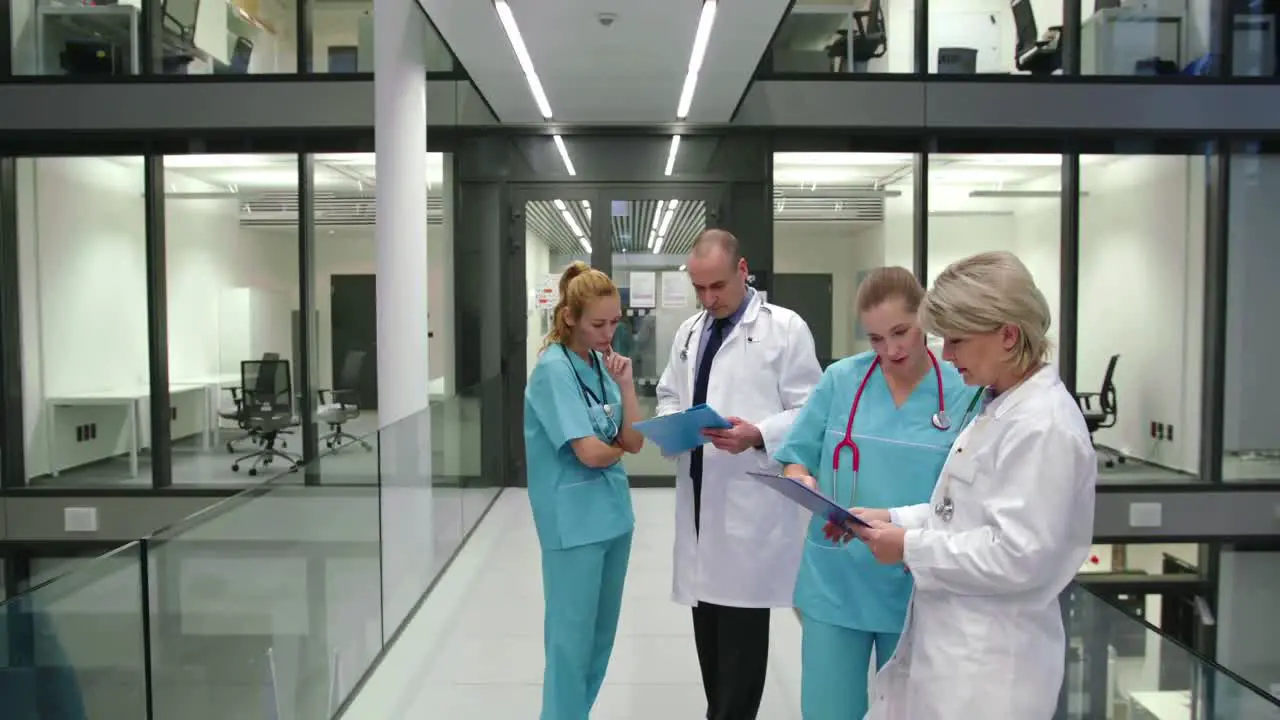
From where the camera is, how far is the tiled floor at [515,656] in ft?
10.2

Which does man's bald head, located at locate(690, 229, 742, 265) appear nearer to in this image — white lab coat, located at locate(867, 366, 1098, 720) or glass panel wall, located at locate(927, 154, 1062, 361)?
white lab coat, located at locate(867, 366, 1098, 720)

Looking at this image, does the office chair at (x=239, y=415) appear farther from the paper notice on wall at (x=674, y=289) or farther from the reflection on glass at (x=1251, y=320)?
the reflection on glass at (x=1251, y=320)

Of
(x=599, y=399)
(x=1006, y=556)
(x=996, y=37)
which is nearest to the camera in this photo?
(x=1006, y=556)

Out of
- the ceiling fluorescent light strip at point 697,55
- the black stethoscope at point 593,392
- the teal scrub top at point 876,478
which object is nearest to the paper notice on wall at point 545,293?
the ceiling fluorescent light strip at point 697,55

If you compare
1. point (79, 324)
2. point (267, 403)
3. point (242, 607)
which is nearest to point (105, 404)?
point (79, 324)

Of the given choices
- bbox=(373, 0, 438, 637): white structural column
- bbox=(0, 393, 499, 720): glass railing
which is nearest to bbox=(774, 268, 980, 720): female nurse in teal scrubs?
bbox=(0, 393, 499, 720): glass railing

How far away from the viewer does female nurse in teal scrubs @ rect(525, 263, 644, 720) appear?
2.37 metres

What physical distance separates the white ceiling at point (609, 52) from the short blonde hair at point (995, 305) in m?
3.18

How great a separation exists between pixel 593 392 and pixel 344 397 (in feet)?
22.4

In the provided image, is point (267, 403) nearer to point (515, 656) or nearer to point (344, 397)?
point (344, 397)

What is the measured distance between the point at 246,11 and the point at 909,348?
23.3 feet

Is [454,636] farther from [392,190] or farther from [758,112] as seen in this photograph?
[758,112]

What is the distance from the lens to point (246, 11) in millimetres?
6848

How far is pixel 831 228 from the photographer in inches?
280
